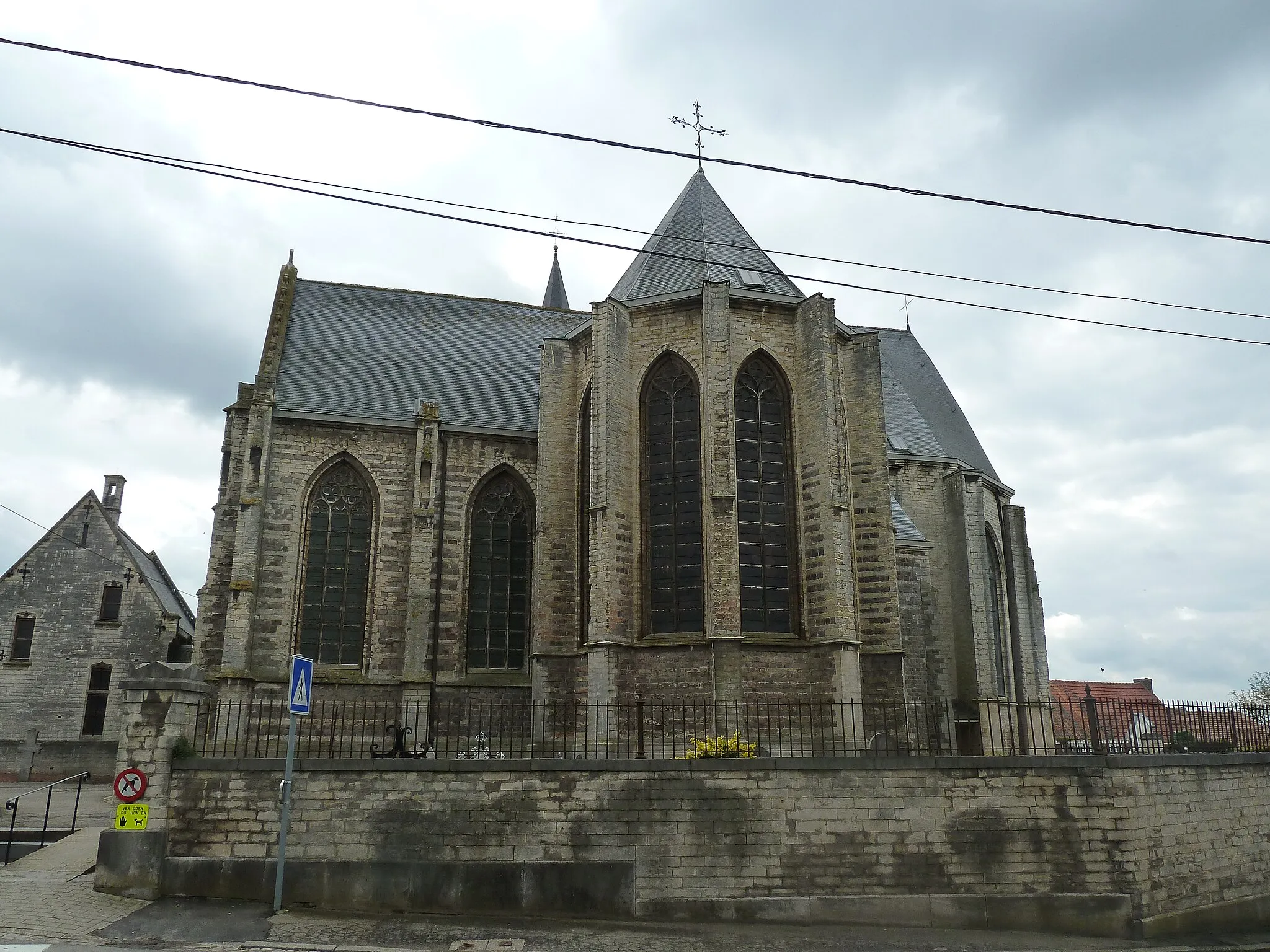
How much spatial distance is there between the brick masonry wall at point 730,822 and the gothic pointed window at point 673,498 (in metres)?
5.28

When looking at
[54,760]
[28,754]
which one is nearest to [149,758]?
[54,760]

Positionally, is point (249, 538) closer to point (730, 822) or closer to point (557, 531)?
point (557, 531)

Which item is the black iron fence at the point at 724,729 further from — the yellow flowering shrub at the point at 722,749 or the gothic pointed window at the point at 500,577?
the gothic pointed window at the point at 500,577

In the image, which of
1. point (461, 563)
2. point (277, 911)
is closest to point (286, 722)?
point (461, 563)

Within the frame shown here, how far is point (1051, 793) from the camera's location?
1098 cm

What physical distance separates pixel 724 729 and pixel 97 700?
2086cm

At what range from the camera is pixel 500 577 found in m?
20.4

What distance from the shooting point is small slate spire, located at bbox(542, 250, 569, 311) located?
39.0m

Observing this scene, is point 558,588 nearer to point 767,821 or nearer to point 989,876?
point 767,821

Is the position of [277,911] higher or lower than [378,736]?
lower

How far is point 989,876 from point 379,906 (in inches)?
283

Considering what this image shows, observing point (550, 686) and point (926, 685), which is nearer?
point (550, 686)

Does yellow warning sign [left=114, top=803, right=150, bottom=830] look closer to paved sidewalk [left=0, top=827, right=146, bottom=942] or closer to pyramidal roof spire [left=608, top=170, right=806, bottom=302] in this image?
paved sidewalk [left=0, top=827, right=146, bottom=942]

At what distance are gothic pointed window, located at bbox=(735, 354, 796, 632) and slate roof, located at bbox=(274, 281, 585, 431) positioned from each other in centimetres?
625
